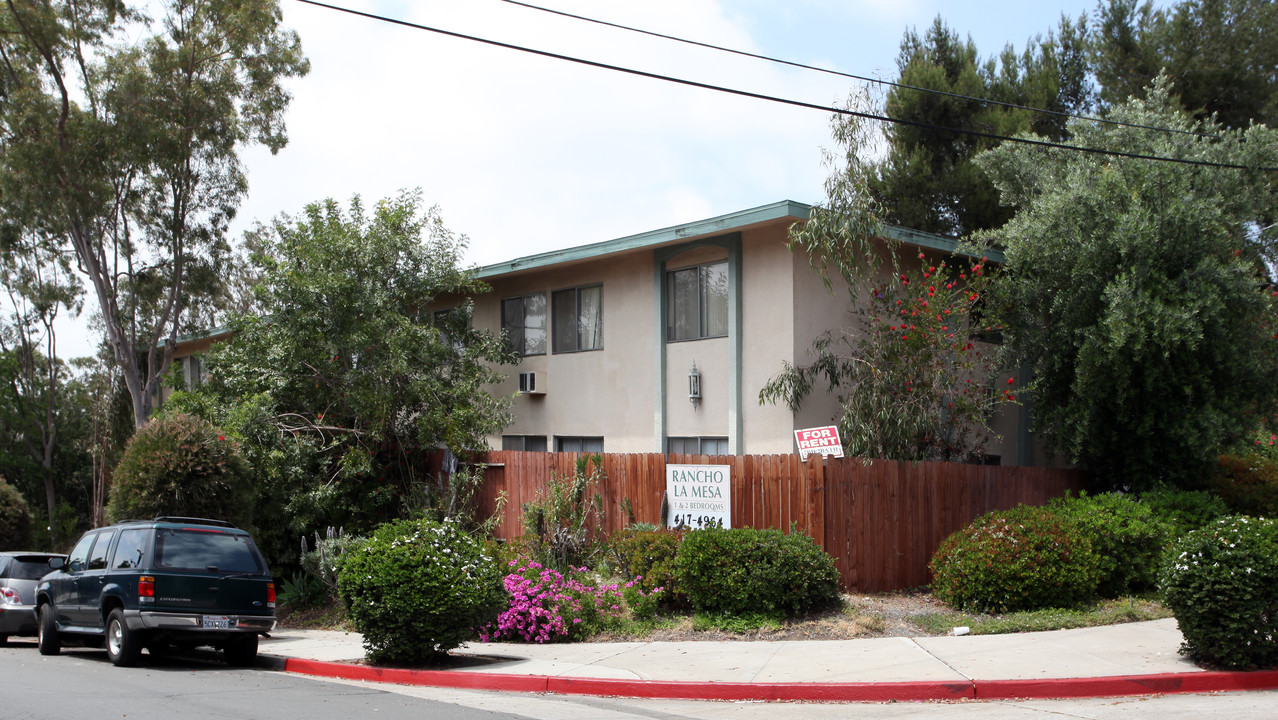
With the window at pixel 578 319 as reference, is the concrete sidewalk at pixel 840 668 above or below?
below

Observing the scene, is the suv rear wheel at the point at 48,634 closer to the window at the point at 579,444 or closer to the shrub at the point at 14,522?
the window at the point at 579,444

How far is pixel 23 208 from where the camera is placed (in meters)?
22.6

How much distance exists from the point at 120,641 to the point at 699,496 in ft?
24.7

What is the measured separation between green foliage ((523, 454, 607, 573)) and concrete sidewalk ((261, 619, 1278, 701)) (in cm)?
307

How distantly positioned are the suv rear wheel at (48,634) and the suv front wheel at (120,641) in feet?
6.76

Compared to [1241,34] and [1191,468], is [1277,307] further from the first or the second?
[1241,34]

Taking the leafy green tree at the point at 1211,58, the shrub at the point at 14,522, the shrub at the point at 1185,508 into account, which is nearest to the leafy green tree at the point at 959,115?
the leafy green tree at the point at 1211,58

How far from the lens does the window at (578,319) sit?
19.2m

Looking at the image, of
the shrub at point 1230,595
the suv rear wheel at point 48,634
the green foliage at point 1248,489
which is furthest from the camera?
the green foliage at point 1248,489

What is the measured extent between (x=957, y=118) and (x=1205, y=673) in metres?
19.2

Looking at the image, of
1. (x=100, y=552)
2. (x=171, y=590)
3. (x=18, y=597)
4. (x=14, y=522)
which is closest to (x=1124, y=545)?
(x=171, y=590)

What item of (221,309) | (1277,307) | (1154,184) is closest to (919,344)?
(1154,184)

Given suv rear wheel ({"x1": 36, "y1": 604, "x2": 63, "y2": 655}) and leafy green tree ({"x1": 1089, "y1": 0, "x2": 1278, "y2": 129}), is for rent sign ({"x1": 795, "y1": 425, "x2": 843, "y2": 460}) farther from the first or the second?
leafy green tree ({"x1": 1089, "y1": 0, "x2": 1278, "y2": 129})

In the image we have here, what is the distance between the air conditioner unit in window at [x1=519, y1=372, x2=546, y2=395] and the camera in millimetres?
19969
